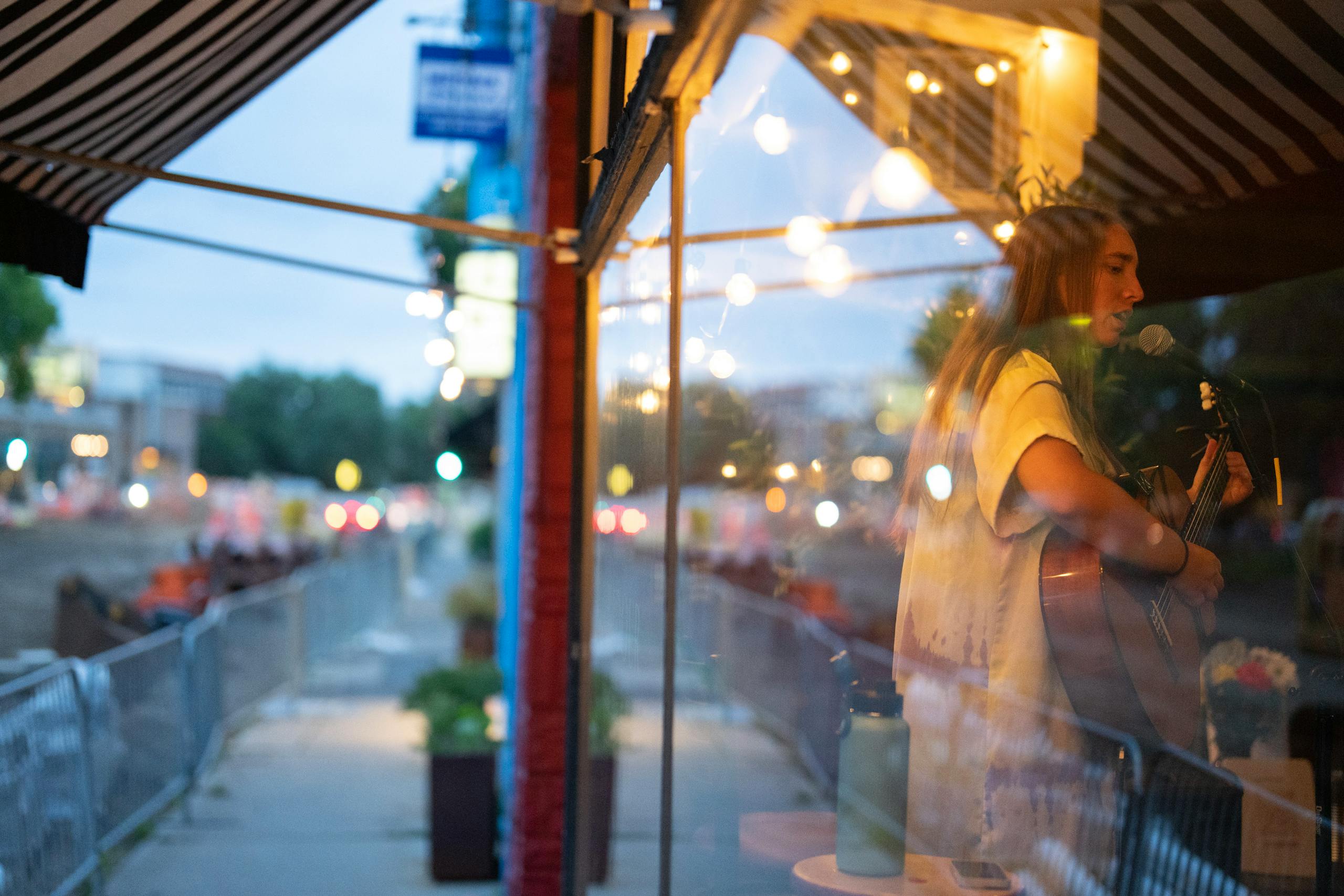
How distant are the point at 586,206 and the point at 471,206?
5.57 meters

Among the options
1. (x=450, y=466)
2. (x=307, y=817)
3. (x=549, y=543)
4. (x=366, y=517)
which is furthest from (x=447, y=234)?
(x=366, y=517)

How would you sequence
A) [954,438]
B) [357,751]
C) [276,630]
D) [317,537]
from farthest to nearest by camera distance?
[317,537], [276,630], [357,751], [954,438]

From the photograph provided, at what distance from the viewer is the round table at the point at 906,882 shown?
7.41ft

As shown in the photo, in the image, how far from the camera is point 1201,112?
2.87 m

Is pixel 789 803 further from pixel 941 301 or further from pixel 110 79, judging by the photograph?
pixel 110 79

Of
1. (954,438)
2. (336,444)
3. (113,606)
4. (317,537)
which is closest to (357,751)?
(113,606)

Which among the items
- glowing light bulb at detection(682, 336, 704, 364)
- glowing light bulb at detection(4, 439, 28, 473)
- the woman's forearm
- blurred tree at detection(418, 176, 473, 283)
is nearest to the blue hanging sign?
glowing light bulb at detection(4, 439, 28, 473)

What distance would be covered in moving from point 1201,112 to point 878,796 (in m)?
1.96

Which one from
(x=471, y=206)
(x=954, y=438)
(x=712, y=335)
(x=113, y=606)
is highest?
(x=471, y=206)

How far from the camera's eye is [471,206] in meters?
8.91

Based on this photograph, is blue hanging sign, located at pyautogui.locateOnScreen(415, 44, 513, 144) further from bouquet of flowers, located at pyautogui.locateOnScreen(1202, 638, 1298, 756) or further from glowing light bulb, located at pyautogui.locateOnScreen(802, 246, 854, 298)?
bouquet of flowers, located at pyautogui.locateOnScreen(1202, 638, 1298, 756)

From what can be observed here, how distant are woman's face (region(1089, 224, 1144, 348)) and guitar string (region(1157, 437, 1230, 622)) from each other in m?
0.33

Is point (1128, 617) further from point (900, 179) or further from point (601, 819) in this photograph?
point (601, 819)

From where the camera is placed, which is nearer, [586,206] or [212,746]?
[586,206]
